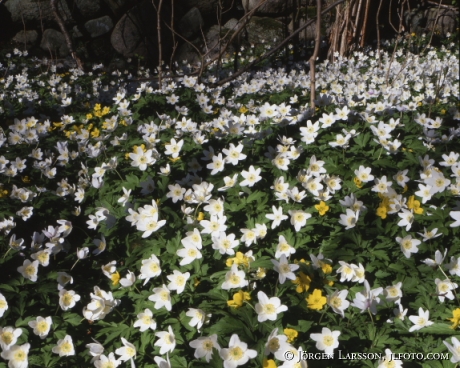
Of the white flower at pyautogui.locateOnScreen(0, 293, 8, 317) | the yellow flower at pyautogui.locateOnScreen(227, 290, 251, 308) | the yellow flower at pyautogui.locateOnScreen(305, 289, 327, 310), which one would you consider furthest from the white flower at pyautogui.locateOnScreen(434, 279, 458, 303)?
the white flower at pyautogui.locateOnScreen(0, 293, 8, 317)

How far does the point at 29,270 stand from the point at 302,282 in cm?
152

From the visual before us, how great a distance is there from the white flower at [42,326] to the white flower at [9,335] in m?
0.08

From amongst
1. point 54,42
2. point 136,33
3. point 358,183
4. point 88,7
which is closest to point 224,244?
point 358,183

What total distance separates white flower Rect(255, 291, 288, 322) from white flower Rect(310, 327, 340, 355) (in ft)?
0.60

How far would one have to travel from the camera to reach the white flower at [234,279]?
79.8 inches

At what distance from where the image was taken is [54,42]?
11.5 meters

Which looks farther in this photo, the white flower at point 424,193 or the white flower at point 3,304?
the white flower at point 424,193

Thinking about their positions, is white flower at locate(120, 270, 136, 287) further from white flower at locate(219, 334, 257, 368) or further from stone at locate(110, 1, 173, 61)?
stone at locate(110, 1, 173, 61)

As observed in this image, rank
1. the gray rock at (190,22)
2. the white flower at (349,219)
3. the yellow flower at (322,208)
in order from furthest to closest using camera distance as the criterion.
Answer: the gray rock at (190,22) < the yellow flower at (322,208) < the white flower at (349,219)

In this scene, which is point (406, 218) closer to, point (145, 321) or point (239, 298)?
point (239, 298)

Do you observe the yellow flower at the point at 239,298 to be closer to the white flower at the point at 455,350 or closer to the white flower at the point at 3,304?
the white flower at the point at 455,350

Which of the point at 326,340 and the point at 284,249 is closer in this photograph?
the point at 326,340

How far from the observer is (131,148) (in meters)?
3.64

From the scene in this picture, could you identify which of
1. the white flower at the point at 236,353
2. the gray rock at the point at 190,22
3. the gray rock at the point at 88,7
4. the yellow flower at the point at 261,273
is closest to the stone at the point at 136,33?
the gray rock at the point at 88,7
